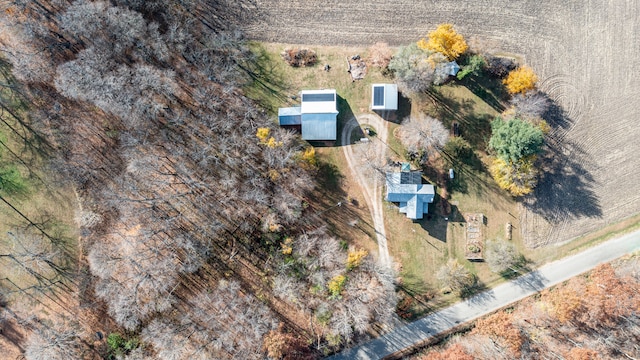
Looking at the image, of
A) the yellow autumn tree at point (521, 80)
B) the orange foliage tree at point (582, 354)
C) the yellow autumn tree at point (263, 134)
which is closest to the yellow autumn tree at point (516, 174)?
the yellow autumn tree at point (521, 80)

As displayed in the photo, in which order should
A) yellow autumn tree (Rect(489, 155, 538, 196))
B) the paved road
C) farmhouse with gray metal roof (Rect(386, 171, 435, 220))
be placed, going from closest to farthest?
1. yellow autumn tree (Rect(489, 155, 538, 196))
2. farmhouse with gray metal roof (Rect(386, 171, 435, 220))
3. the paved road

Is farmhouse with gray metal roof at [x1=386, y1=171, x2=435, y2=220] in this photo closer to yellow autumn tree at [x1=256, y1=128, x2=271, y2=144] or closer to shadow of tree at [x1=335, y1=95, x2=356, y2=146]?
shadow of tree at [x1=335, y1=95, x2=356, y2=146]

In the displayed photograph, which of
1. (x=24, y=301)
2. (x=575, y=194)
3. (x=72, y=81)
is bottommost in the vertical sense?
(x=24, y=301)

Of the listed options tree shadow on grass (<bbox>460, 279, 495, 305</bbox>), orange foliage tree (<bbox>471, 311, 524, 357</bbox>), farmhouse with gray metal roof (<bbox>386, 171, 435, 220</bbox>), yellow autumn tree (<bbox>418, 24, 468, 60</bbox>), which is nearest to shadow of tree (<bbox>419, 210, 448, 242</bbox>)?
farmhouse with gray metal roof (<bbox>386, 171, 435, 220</bbox>)

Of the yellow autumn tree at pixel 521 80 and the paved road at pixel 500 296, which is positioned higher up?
the yellow autumn tree at pixel 521 80

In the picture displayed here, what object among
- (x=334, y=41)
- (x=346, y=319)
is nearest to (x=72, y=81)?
(x=334, y=41)

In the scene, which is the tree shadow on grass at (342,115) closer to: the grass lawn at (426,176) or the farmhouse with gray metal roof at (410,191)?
the grass lawn at (426,176)

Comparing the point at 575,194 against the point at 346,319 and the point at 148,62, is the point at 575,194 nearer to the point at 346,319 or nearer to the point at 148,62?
the point at 346,319
